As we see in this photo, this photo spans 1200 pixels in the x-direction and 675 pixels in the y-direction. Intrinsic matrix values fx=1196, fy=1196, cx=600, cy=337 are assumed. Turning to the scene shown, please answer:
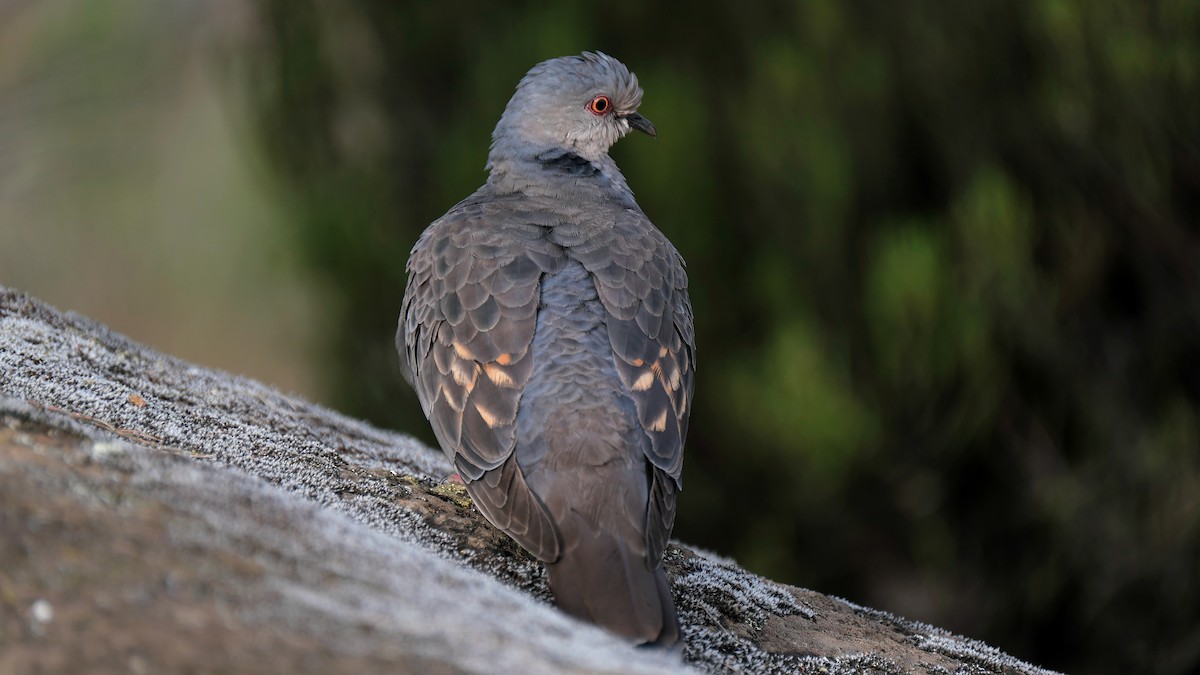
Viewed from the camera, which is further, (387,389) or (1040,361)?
(387,389)

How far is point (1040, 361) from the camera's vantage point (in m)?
8.27

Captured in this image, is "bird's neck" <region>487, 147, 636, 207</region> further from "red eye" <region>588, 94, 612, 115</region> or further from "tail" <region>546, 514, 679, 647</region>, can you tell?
"tail" <region>546, 514, 679, 647</region>

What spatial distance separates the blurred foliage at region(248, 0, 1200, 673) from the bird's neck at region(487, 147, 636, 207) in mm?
3023

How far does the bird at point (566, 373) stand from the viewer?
11.0 feet

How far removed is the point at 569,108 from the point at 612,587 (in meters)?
2.82

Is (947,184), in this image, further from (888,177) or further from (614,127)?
(614,127)

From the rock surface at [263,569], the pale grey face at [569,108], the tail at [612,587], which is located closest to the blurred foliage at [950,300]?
the pale grey face at [569,108]

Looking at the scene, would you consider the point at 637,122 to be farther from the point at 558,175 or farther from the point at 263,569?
the point at 263,569

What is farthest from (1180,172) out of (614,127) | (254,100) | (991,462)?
(254,100)

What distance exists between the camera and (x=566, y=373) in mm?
3828

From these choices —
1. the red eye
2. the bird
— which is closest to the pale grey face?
the red eye

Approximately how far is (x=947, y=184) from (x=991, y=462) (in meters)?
2.04

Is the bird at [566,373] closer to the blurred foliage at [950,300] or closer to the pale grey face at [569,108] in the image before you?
the pale grey face at [569,108]

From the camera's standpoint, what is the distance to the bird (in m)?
3.34
